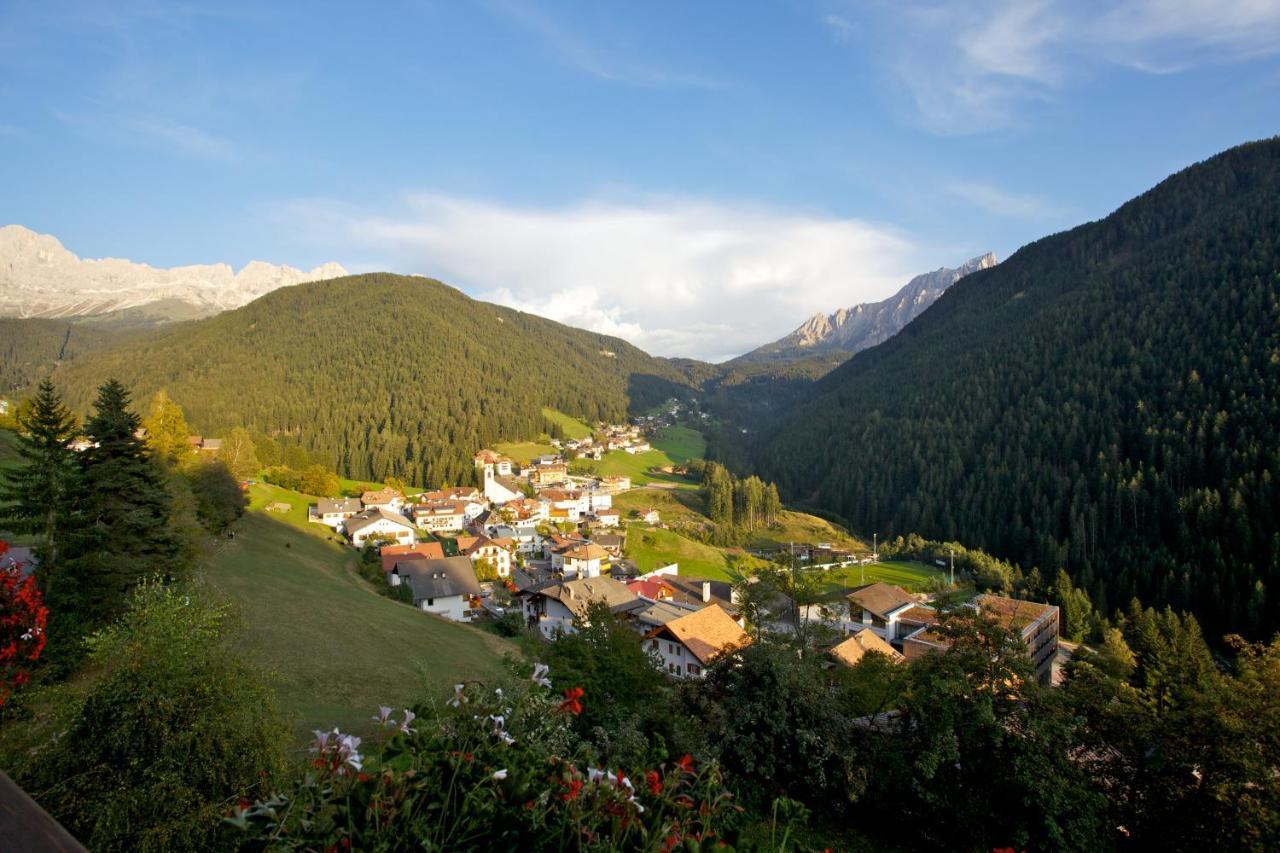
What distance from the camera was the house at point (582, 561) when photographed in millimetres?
60688

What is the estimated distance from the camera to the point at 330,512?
69375 mm

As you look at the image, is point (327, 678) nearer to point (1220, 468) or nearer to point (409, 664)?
point (409, 664)

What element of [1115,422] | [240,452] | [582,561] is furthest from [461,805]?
[1115,422]

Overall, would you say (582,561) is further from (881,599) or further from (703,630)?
(881,599)

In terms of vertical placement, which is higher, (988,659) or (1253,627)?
(988,659)

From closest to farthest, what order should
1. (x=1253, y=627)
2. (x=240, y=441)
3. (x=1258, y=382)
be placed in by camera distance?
(x=1253, y=627)
(x=240, y=441)
(x=1258, y=382)

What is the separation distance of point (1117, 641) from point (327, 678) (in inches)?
2074

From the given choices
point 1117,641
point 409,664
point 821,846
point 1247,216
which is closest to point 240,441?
point 409,664

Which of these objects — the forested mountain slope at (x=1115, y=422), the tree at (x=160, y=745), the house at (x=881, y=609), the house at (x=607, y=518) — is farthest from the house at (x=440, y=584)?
the forested mountain slope at (x=1115, y=422)

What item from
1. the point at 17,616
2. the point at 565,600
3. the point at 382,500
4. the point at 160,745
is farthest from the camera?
the point at 382,500

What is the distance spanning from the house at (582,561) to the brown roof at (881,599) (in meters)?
24.5

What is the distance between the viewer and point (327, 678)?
65.6 ft

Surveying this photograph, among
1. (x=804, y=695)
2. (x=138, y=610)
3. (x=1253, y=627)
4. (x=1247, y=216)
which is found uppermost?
(x=1247, y=216)

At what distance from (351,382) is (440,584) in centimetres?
12023
